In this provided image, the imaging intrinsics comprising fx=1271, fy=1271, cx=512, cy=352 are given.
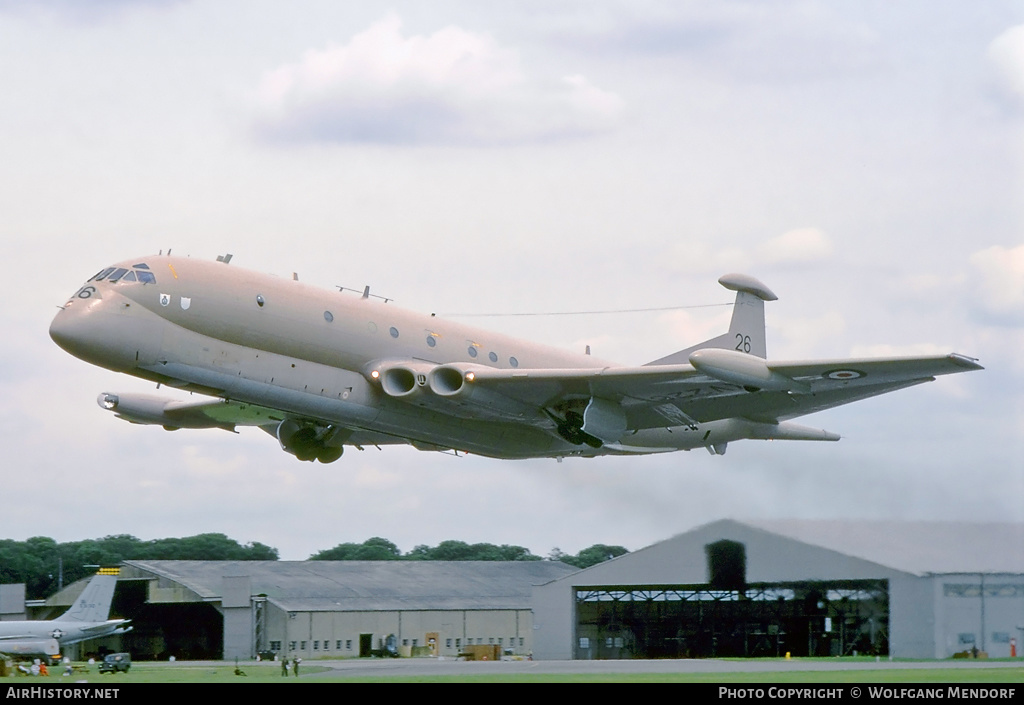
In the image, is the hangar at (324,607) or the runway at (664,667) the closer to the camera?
the runway at (664,667)

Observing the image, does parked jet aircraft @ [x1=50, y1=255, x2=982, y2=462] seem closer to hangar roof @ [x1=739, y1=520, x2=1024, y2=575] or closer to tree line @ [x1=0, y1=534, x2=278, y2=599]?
hangar roof @ [x1=739, y1=520, x2=1024, y2=575]

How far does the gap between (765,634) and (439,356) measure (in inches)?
359

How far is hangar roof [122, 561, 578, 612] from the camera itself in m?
39.1

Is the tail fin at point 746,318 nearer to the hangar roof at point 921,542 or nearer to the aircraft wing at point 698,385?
the aircraft wing at point 698,385

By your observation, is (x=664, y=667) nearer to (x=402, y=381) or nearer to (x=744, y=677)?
(x=744, y=677)

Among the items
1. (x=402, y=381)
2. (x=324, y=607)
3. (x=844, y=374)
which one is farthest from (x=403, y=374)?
(x=324, y=607)

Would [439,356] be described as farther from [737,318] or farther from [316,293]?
[737,318]

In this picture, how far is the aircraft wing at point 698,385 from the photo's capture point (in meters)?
22.1

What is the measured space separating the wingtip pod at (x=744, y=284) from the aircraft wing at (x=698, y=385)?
282 cm

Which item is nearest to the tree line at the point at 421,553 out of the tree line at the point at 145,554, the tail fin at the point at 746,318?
the tree line at the point at 145,554

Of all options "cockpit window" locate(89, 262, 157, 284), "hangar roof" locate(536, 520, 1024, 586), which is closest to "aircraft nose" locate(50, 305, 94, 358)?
"cockpit window" locate(89, 262, 157, 284)

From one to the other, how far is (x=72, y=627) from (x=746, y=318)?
21988 millimetres

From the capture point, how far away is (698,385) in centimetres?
2453
